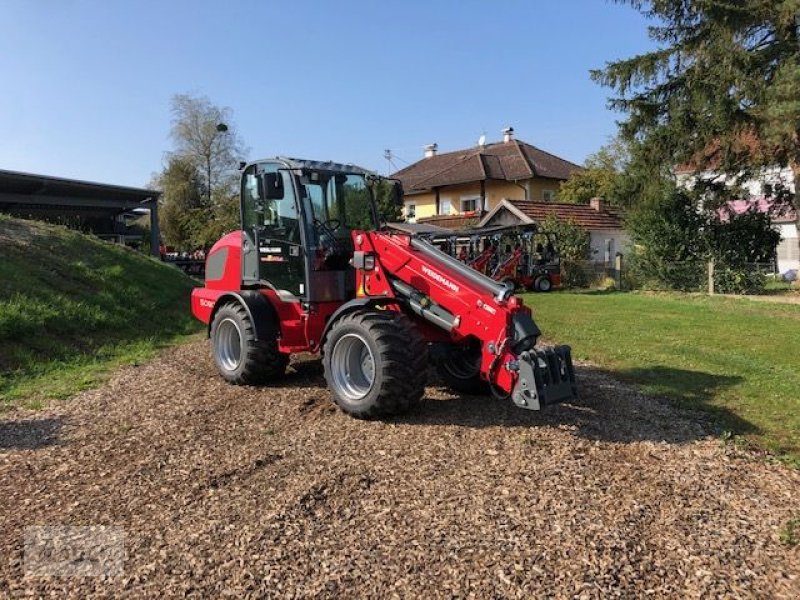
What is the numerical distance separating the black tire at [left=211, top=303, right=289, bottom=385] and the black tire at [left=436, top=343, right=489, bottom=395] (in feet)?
6.46

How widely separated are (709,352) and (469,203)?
3109cm

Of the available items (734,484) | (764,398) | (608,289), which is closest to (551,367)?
(734,484)

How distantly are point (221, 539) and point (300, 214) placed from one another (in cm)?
413

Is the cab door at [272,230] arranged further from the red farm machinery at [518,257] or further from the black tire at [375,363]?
the red farm machinery at [518,257]

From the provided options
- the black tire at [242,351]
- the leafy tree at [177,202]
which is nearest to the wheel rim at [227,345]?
the black tire at [242,351]

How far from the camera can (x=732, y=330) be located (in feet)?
40.5

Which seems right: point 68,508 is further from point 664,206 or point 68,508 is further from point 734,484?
point 664,206

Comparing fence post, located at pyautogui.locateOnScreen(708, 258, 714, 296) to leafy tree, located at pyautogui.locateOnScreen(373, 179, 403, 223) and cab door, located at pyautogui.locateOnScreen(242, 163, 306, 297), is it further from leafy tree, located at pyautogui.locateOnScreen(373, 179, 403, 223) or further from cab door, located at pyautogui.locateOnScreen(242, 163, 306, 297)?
cab door, located at pyautogui.locateOnScreen(242, 163, 306, 297)

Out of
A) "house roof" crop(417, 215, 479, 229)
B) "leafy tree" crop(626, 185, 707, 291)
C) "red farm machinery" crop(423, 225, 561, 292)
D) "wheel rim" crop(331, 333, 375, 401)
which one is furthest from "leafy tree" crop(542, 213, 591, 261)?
"wheel rim" crop(331, 333, 375, 401)

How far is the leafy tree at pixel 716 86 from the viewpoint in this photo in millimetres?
17000

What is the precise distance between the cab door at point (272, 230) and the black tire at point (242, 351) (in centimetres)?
56

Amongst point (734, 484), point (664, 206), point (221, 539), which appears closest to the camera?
point (221, 539)

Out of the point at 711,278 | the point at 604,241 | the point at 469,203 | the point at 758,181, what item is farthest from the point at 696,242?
the point at 469,203

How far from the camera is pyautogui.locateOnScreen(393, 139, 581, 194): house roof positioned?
39031 millimetres
